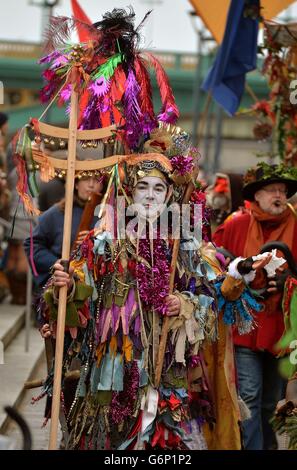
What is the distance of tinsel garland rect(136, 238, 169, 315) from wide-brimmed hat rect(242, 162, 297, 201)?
4.79ft

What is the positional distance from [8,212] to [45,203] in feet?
4.16

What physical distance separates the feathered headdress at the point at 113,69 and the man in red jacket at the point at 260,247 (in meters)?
1.39

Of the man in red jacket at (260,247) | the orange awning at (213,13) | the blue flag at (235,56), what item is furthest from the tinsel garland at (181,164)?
the orange awning at (213,13)

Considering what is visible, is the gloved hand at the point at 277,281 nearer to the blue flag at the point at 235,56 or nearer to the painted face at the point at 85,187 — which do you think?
the painted face at the point at 85,187

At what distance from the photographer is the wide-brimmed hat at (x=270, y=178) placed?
8.04 metres

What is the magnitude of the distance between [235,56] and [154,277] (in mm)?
4623

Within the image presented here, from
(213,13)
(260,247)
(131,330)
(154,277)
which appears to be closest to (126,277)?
Result: (154,277)

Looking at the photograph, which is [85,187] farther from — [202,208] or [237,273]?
[237,273]

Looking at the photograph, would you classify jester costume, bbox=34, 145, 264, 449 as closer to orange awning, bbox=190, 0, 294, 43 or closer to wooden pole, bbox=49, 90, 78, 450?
wooden pole, bbox=49, 90, 78, 450

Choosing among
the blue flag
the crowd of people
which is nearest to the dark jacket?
the crowd of people

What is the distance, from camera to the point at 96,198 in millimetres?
8352

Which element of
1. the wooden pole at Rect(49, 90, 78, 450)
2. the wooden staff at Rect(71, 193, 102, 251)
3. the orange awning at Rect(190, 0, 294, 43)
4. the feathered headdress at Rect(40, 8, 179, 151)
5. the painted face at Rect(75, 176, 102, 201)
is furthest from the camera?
the orange awning at Rect(190, 0, 294, 43)

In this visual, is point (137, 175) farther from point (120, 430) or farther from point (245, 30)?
point (245, 30)

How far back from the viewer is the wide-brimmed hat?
26.4 ft
